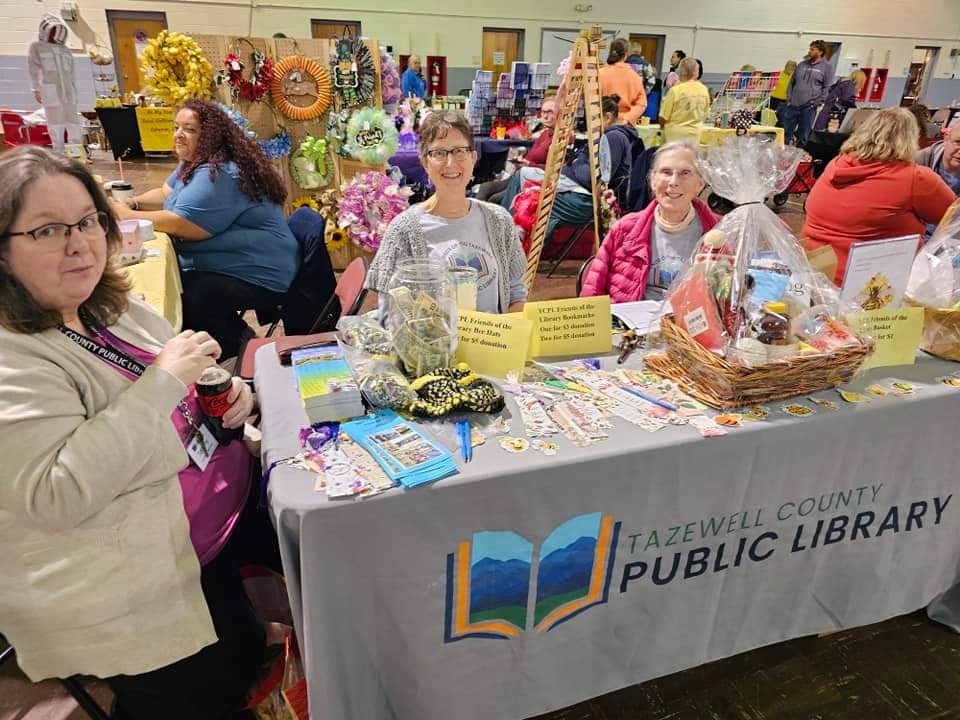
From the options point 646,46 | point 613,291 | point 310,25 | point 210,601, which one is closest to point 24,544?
point 210,601

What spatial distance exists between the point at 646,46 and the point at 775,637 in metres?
14.3

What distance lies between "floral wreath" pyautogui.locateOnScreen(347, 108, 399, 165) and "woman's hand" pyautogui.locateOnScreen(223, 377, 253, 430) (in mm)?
3289

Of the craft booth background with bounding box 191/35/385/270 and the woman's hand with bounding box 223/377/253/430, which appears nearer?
the woman's hand with bounding box 223/377/253/430

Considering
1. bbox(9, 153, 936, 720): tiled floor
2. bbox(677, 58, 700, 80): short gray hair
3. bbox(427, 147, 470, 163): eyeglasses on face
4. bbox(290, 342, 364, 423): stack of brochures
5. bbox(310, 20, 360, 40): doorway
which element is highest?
bbox(310, 20, 360, 40): doorway

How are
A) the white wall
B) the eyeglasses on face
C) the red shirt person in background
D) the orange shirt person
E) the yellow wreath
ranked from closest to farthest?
the eyeglasses on face, the yellow wreath, the red shirt person in background, the orange shirt person, the white wall

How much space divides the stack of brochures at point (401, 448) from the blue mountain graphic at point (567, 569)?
33 centimetres

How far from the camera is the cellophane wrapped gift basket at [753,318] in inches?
48.8

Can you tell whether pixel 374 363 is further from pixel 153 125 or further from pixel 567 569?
pixel 153 125

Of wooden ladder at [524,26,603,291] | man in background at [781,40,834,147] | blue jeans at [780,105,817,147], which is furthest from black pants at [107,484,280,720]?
blue jeans at [780,105,817,147]

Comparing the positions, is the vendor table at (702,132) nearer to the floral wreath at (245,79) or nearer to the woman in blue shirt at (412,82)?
the woman in blue shirt at (412,82)

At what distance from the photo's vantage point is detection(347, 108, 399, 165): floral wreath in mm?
4246

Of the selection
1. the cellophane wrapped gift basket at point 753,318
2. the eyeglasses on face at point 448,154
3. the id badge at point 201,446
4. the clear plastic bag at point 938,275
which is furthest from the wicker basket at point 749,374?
the id badge at point 201,446

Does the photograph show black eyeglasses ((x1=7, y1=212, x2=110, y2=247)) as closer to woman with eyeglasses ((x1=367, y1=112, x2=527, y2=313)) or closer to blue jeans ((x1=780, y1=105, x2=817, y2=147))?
woman with eyeglasses ((x1=367, y1=112, x2=527, y2=313))

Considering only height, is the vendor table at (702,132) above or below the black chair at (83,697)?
above
